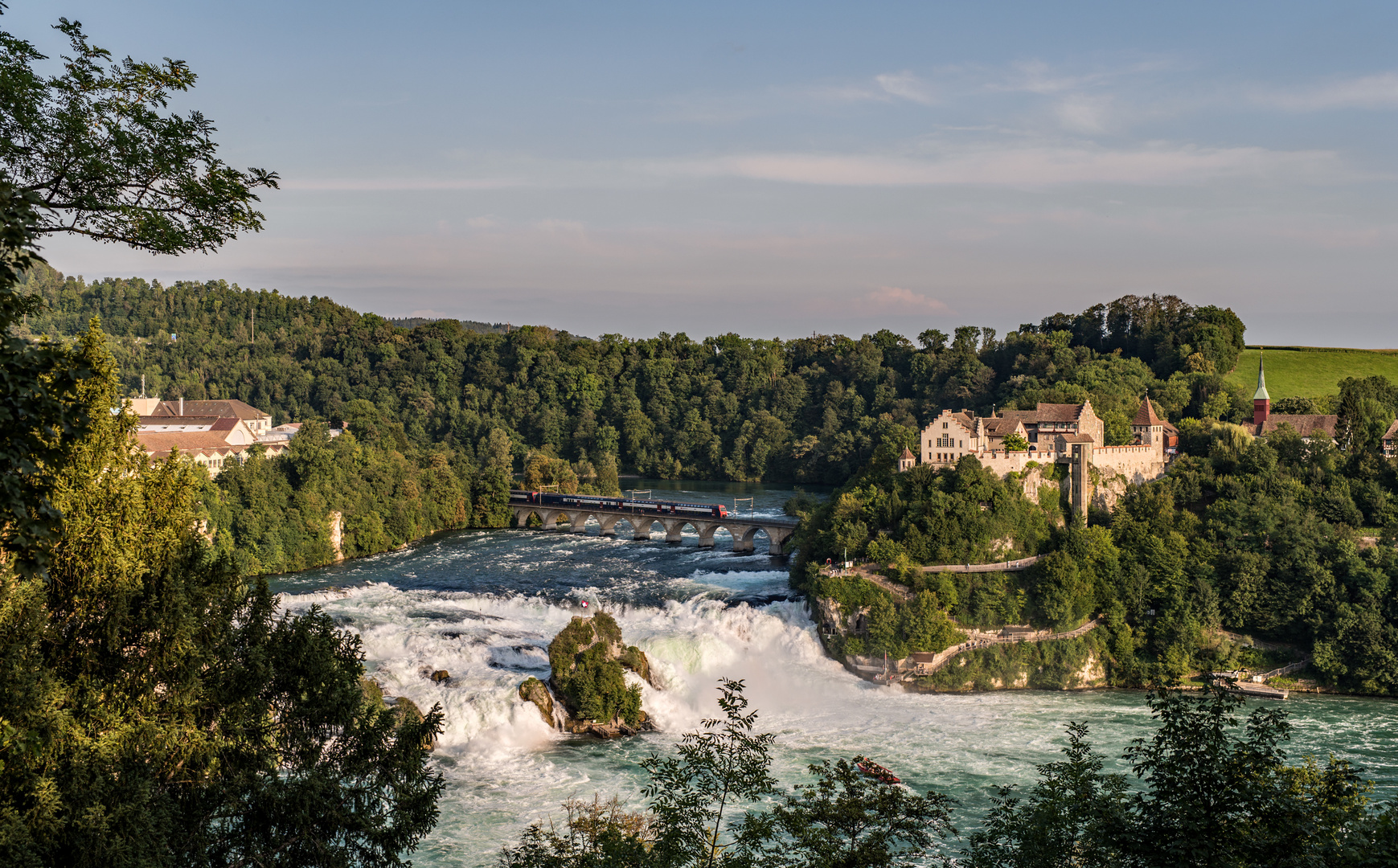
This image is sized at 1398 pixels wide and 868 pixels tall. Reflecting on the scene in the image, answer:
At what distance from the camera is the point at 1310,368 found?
347 feet

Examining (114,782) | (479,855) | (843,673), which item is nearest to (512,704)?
(479,855)

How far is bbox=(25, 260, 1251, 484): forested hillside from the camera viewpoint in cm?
13650

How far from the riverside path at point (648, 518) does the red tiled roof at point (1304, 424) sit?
35.2m

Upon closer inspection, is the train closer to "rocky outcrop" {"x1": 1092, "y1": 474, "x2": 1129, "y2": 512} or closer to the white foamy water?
the white foamy water

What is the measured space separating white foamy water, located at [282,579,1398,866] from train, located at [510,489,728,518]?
26466mm

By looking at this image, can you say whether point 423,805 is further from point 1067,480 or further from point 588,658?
point 1067,480

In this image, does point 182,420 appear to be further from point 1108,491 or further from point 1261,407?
point 1261,407

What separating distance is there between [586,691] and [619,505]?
52.9m

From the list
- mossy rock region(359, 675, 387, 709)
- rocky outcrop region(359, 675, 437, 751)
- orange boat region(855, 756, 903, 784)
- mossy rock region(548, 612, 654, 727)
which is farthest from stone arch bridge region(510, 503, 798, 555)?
mossy rock region(359, 675, 387, 709)

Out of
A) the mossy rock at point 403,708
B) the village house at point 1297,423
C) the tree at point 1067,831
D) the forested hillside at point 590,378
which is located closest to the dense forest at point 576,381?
the forested hillside at point 590,378

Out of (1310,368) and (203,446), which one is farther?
(1310,368)

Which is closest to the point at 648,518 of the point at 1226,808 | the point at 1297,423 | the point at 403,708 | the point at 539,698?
the point at 539,698

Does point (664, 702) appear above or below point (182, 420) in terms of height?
below

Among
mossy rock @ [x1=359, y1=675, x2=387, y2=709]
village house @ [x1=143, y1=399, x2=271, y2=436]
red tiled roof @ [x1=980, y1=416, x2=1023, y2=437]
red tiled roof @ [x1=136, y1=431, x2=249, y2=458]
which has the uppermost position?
village house @ [x1=143, y1=399, x2=271, y2=436]
